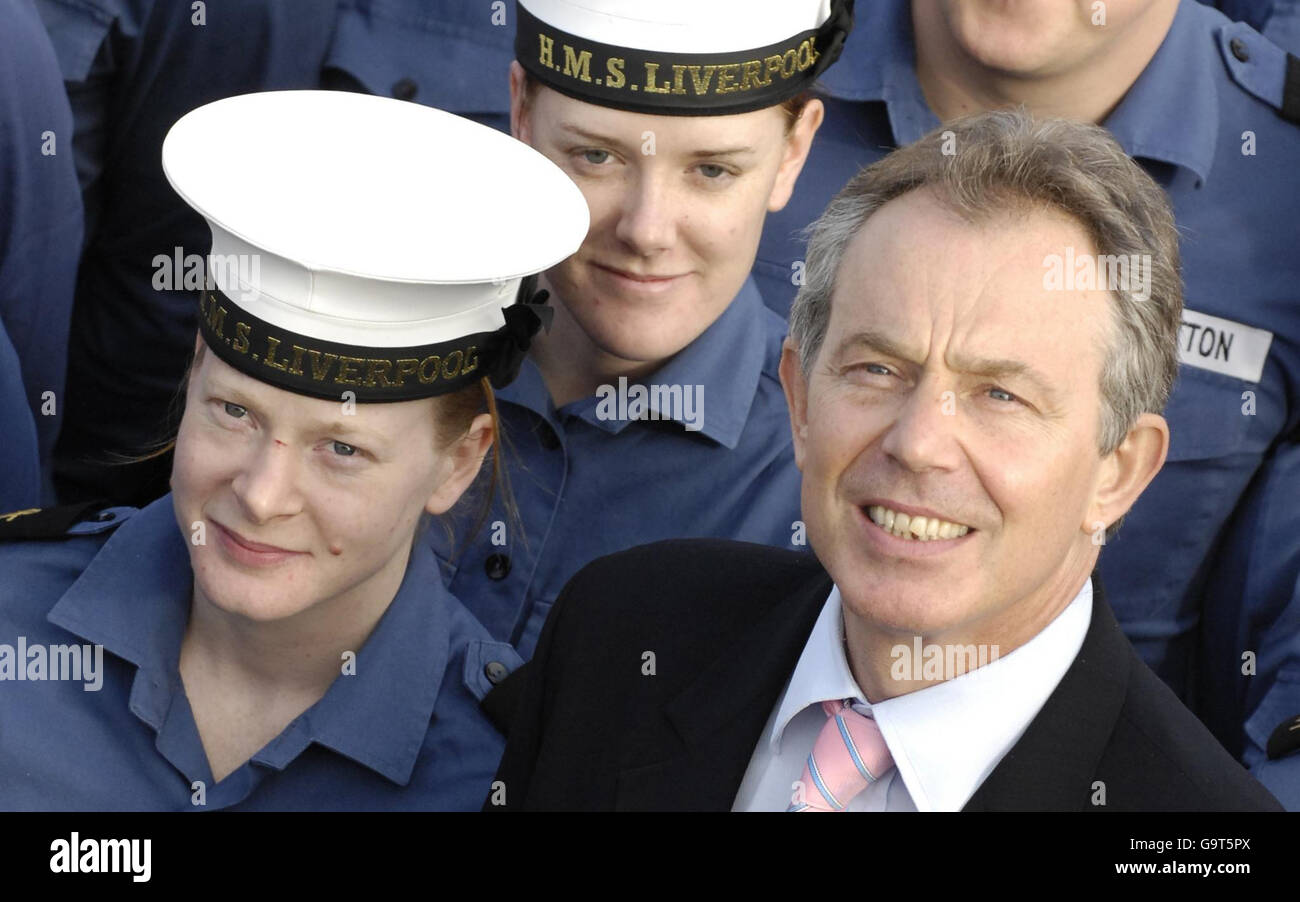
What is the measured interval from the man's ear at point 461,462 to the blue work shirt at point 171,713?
15cm

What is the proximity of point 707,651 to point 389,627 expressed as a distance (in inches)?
25.2

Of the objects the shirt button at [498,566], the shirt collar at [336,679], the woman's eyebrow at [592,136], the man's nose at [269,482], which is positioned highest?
the woman's eyebrow at [592,136]

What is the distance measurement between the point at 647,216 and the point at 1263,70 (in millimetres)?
1435

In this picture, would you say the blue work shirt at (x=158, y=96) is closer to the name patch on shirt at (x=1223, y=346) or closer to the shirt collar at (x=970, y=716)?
the name patch on shirt at (x=1223, y=346)

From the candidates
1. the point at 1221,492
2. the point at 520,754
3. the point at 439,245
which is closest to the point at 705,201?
the point at 439,245

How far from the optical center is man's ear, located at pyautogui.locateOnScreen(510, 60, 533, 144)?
3088 millimetres

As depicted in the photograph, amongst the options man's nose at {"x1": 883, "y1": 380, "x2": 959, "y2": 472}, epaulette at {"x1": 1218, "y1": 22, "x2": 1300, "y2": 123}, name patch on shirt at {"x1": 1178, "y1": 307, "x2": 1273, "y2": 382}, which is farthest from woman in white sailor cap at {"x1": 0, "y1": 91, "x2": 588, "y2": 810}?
epaulette at {"x1": 1218, "y1": 22, "x2": 1300, "y2": 123}

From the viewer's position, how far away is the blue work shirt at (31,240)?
3154 mm

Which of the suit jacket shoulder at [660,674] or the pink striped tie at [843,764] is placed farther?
the suit jacket shoulder at [660,674]

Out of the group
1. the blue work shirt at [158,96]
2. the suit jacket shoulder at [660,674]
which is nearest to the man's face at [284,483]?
the suit jacket shoulder at [660,674]

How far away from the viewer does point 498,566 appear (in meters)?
3.25

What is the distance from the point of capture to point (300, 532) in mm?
2666
